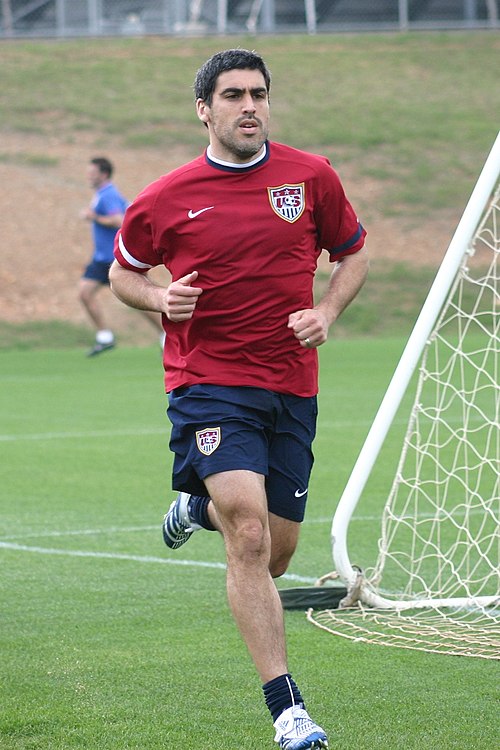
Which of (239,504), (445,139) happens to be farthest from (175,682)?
(445,139)

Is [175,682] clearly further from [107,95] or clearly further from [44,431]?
[107,95]

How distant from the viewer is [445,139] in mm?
32594

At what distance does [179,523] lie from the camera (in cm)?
567

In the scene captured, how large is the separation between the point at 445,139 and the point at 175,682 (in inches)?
1130

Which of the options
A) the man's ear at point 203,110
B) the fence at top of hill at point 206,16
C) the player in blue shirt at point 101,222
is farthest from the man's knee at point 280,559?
the fence at top of hill at point 206,16

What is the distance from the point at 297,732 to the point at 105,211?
572 inches

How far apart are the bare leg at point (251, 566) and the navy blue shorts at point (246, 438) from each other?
8 centimetres

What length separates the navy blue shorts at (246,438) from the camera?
4695 millimetres

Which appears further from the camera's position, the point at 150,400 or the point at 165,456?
the point at 150,400

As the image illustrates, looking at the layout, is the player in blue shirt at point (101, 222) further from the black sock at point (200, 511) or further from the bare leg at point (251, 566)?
the bare leg at point (251, 566)

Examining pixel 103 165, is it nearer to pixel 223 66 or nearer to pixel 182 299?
pixel 223 66

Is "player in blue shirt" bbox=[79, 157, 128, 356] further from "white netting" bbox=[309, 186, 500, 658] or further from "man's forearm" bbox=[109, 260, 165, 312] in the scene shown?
"man's forearm" bbox=[109, 260, 165, 312]

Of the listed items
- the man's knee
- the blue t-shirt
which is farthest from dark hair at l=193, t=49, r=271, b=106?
the blue t-shirt

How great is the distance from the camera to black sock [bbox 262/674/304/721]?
4.29 meters
